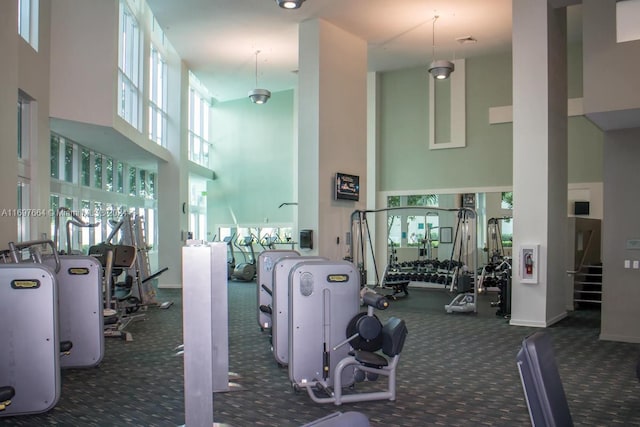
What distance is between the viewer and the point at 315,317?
14.1 feet

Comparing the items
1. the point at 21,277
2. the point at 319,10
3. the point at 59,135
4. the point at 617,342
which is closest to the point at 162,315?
the point at 59,135

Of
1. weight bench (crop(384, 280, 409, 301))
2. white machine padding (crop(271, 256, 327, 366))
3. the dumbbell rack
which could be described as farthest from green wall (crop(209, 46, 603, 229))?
white machine padding (crop(271, 256, 327, 366))

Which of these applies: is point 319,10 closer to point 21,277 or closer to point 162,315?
point 162,315

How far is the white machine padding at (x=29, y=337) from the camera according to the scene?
3.83 metres

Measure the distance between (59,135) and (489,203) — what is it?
29.1 feet

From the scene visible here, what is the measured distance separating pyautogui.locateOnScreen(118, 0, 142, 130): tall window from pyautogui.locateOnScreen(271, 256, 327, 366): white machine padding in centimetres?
699

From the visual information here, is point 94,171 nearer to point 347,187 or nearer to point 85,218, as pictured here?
point 85,218

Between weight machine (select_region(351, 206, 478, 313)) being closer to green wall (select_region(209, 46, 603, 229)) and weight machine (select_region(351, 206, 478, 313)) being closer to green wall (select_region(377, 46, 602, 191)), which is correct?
green wall (select_region(377, 46, 602, 191))

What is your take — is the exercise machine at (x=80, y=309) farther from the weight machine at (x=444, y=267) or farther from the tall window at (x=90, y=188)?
the weight machine at (x=444, y=267)

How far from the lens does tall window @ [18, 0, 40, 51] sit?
295 inches

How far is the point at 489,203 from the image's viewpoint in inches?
488

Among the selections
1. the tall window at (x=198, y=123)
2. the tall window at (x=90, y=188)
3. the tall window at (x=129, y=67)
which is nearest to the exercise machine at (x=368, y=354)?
the tall window at (x=90, y=188)

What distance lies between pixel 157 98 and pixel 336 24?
495 cm

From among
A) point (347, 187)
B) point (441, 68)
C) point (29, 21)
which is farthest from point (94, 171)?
point (441, 68)
